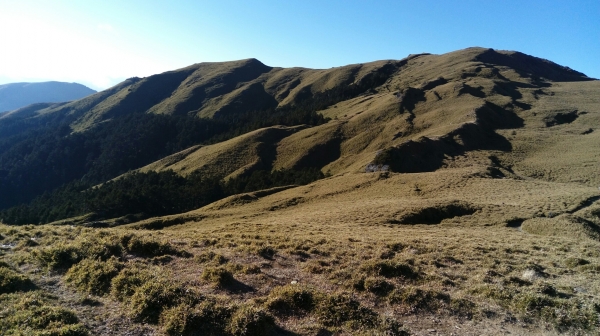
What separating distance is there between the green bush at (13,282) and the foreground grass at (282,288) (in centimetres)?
4

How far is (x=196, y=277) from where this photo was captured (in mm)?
14172

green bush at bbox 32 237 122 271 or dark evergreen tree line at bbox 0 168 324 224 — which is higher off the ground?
green bush at bbox 32 237 122 271

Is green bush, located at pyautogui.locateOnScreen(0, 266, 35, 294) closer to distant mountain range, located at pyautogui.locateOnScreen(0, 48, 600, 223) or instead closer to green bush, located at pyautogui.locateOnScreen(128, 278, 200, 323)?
green bush, located at pyautogui.locateOnScreen(128, 278, 200, 323)

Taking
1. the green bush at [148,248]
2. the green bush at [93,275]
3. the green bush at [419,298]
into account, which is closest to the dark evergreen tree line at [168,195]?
the green bush at [148,248]

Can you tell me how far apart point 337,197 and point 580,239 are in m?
35.2

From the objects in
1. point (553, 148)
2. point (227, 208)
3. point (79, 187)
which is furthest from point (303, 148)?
point (79, 187)

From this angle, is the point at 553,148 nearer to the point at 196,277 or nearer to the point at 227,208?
the point at 227,208

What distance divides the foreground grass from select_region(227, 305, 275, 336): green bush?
0.13ft

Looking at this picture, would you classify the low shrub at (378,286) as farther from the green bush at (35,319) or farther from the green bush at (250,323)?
the green bush at (35,319)

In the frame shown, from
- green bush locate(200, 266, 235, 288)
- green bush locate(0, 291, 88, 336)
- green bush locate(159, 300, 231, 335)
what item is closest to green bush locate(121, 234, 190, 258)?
green bush locate(200, 266, 235, 288)

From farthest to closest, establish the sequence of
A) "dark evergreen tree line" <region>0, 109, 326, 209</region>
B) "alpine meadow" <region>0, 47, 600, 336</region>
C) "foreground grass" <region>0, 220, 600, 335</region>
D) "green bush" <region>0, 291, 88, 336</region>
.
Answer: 1. "dark evergreen tree line" <region>0, 109, 326, 209</region>
2. "alpine meadow" <region>0, 47, 600, 336</region>
3. "foreground grass" <region>0, 220, 600, 335</region>
4. "green bush" <region>0, 291, 88, 336</region>

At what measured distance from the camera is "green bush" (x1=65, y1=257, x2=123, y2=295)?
12648mm

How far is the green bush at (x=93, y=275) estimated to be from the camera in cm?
1265

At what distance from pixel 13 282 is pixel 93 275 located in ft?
9.06
